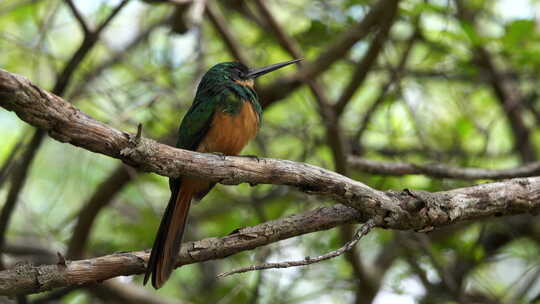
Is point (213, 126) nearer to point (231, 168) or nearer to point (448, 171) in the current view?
point (231, 168)

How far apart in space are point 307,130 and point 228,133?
129 centimetres

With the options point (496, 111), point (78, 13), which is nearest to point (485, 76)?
point (496, 111)

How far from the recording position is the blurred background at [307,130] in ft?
11.8

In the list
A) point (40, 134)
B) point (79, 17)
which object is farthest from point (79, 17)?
point (40, 134)

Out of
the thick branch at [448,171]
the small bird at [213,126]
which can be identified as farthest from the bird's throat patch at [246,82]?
the thick branch at [448,171]

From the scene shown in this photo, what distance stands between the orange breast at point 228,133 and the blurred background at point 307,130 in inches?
24.1

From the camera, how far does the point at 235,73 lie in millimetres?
3449

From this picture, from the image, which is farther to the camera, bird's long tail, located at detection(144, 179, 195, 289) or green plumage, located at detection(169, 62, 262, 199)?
green plumage, located at detection(169, 62, 262, 199)

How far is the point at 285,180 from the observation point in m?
2.16

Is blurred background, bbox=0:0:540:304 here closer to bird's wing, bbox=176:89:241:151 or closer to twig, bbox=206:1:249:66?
twig, bbox=206:1:249:66

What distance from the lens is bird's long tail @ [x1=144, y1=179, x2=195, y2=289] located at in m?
2.22

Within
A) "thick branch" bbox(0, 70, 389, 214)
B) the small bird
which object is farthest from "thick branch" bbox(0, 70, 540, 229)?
the small bird

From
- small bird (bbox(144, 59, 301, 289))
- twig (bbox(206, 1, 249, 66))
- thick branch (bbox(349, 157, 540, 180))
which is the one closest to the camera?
small bird (bbox(144, 59, 301, 289))

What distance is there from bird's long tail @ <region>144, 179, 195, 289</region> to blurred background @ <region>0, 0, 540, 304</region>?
0.57m
